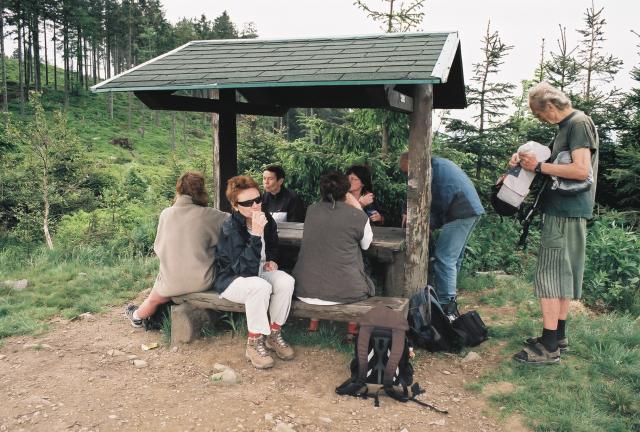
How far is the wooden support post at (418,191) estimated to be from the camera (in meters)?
4.61

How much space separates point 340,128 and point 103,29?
47.9 metres

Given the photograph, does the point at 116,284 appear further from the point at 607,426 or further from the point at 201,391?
the point at 607,426

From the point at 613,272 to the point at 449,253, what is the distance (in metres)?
2.62

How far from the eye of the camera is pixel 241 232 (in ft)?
14.1

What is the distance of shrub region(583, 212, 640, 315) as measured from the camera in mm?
5793

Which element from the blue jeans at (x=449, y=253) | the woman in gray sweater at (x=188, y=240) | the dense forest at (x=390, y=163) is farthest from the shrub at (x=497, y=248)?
the woman in gray sweater at (x=188, y=240)

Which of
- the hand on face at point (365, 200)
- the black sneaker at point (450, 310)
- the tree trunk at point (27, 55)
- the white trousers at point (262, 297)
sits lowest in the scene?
the black sneaker at point (450, 310)

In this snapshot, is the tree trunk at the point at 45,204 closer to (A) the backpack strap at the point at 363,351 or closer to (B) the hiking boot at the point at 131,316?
(B) the hiking boot at the point at 131,316

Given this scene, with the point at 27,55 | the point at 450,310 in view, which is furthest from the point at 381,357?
the point at 27,55

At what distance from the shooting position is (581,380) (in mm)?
3846

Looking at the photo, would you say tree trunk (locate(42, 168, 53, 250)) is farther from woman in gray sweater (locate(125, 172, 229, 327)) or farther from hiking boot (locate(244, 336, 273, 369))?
hiking boot (locate(244, 336, 273, 369))

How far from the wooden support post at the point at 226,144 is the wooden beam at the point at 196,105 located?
91 millimetres

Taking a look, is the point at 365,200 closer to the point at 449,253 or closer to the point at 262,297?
the point at 449,253

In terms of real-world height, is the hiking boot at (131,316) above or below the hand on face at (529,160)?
below
